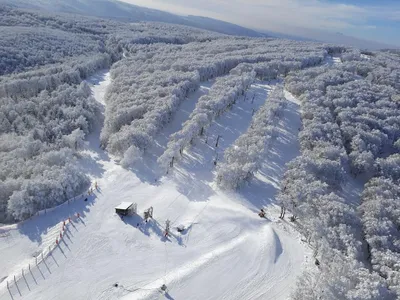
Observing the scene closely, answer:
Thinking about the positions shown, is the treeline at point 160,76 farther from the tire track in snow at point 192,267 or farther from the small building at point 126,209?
the tire track in snow at point 192,267

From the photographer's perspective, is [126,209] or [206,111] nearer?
[126,209]

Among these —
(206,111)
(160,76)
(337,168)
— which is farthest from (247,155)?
(160,76)

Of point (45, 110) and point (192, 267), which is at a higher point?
point (192, 267)

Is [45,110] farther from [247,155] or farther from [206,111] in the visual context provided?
[247,155]

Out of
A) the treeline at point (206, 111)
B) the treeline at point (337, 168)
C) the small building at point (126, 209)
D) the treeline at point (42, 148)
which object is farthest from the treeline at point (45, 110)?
the treeline at point (337, 168)

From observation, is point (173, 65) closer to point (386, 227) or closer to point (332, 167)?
point (332, 167)
